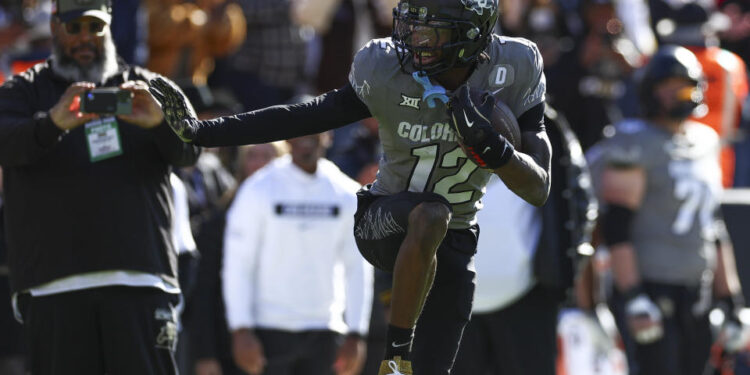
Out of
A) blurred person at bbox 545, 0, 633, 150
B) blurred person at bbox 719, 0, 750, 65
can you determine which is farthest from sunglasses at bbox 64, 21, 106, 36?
blurred person at bbox 719, 0, 750, 65

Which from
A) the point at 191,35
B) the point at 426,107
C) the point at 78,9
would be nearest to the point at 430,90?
the point at 426,107

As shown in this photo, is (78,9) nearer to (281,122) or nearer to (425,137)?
(281,122)

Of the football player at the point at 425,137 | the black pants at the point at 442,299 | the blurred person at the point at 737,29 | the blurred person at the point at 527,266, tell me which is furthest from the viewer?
the blurred person at the point at 737,29

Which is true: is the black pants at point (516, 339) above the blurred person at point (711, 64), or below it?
below

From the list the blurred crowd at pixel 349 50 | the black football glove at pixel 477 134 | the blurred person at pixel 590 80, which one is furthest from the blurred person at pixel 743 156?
the black football glove at pixel 477 134

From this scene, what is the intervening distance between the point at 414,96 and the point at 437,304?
2.49 feet

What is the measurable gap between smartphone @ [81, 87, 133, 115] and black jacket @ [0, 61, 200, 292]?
0.27 meters

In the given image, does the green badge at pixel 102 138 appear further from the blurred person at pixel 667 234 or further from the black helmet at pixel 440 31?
the blurred person at pixel 667 234

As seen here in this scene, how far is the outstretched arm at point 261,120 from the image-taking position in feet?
17.2

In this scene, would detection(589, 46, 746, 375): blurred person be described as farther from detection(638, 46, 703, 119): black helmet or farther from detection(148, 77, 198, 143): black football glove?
detection(148, 77, 198, 143): black football glove

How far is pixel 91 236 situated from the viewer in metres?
6.18

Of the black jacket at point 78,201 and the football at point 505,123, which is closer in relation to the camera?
the football at point 505,123

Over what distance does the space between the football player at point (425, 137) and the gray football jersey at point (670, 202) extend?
11.6ft

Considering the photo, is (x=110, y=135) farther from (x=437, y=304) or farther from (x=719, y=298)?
(x=719, y=298)
